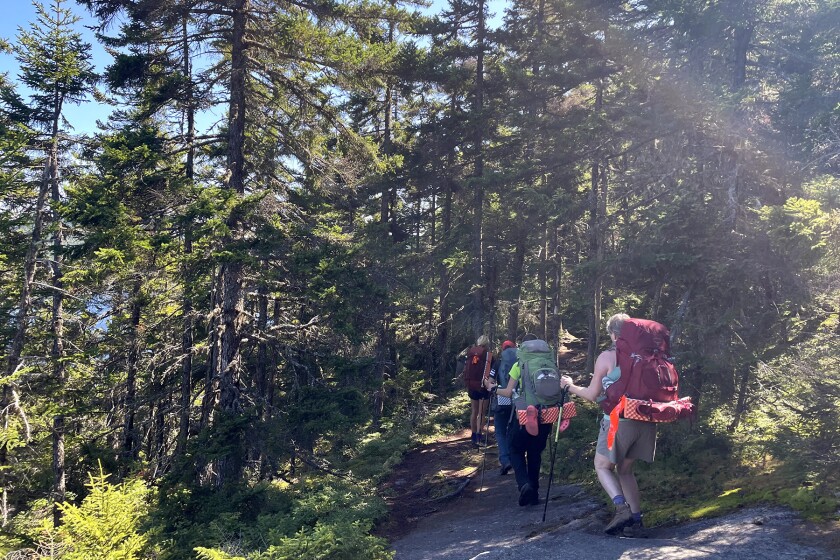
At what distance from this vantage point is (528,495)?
6.76 m

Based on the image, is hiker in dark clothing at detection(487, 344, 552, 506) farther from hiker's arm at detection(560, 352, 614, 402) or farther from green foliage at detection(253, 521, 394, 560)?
green foliage at detection(253, 521, 394, 560)

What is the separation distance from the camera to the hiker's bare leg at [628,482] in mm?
5000

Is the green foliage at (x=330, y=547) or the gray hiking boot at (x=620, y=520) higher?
the gray hiking boot at (x=620, y=520)

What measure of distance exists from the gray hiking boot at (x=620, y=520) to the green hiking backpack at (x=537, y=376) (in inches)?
59.1

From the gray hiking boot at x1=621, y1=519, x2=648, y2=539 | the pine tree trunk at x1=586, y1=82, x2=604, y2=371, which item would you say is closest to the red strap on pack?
the gray hiking boot at x1=621, y1=519, x2=648, y2=539

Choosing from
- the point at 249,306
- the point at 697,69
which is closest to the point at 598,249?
the point at 697,69

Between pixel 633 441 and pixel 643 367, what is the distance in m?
0.76

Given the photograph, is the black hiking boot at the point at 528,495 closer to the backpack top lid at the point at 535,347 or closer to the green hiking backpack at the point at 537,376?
the green hiking backpack at the point at 537,376

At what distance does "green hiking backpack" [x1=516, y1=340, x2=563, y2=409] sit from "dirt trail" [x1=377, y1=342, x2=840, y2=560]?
4.42 ft

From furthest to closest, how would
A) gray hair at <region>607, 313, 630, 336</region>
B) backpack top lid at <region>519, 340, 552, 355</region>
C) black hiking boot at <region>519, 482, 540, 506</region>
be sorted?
black hiking boot at <region>519, 482, 540, 506</region> → backpack top lid at <region>519, 340, 552, 355</region> → gray hair at <region>607, 313, 630, 336</region>

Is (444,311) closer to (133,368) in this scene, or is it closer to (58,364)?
(133,368)

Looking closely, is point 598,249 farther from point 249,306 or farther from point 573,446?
point 249,306

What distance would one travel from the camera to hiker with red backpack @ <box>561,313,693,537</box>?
4.79 m

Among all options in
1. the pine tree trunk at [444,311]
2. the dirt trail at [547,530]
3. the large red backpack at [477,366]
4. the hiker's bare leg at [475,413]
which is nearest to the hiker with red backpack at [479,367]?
the large red backpack at [477,366]
